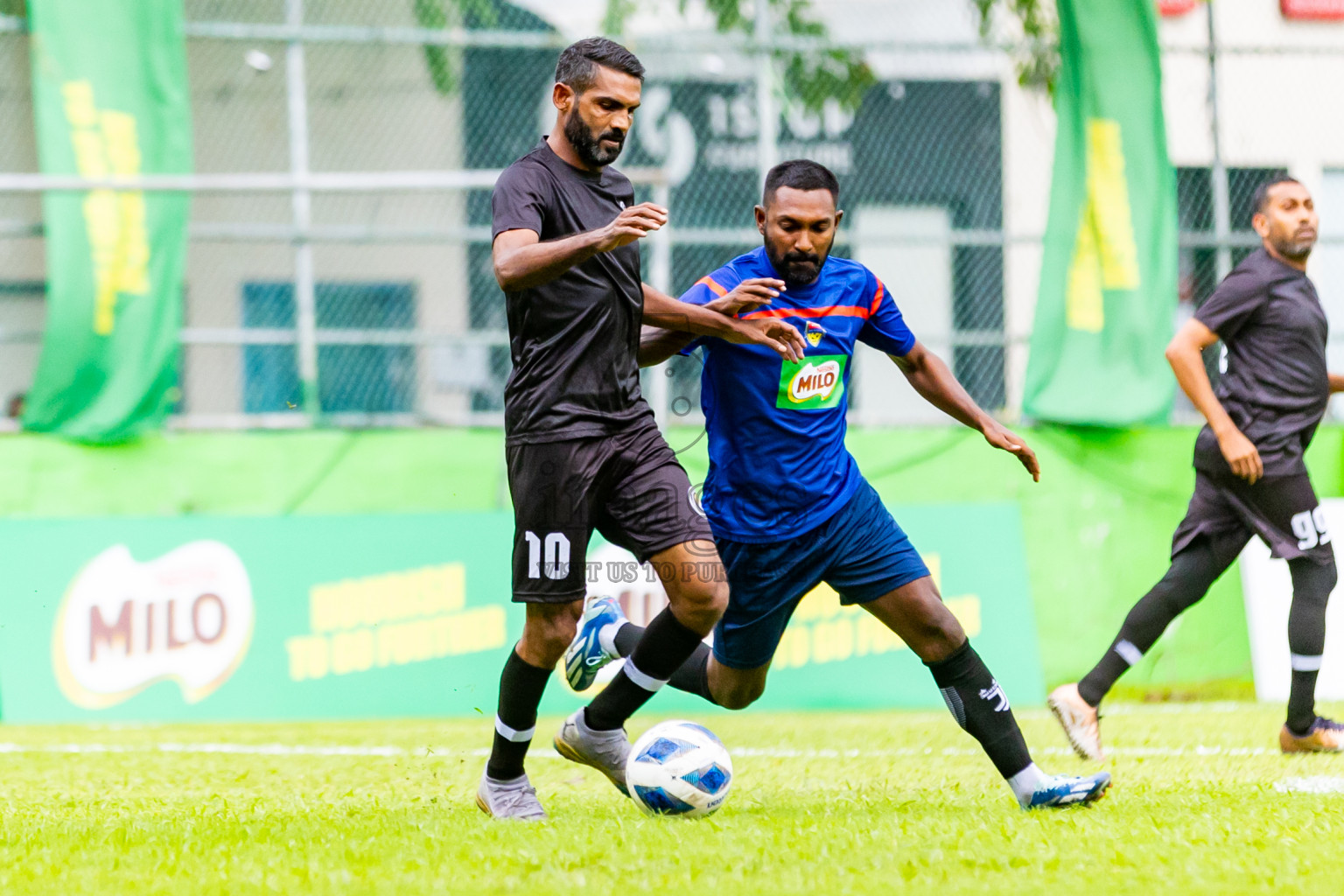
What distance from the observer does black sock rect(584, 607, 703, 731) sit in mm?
4504

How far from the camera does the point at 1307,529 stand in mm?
6020

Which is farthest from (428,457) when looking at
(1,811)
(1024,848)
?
(1024,848)

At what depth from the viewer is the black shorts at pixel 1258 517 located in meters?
6.03

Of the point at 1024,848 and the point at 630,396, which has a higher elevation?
the point at 630,396

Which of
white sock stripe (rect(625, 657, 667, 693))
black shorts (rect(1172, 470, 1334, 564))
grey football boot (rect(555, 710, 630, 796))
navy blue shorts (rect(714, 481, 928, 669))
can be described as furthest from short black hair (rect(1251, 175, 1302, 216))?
grey football boot (rect(555, 710, 630, 796))

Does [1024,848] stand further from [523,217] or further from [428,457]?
[428,457]

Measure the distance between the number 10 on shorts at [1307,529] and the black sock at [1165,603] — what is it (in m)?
0.31

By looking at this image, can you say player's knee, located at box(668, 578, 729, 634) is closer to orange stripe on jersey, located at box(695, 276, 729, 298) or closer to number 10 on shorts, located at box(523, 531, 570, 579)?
number 10 on shorts, located at box(523, 531, 570, 579)

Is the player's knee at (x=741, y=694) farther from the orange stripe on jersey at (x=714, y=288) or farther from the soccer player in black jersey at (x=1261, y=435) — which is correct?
the soccer player in black jersey at (x=1261, y=435)

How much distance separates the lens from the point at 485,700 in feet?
27.0

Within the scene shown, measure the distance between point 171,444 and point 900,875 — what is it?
6096 mm

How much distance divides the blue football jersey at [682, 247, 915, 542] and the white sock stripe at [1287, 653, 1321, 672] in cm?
245

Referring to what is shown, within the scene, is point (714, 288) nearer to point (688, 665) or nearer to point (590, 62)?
point (590, 62)

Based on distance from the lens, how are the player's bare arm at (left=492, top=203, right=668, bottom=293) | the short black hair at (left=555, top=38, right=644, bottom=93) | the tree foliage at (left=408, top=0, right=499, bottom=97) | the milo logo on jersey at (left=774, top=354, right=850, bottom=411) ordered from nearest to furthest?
the player's bare arm at (left=492, top=203, right=668, bottom=293) → the short black hair at (left=555, top=38, right=644, bottom=93) → the milo logo on jersey at (left=774, top=354, right=850, bottom=411) → the tree foliage at (left=408, top=0, right=499, bottom=97)
